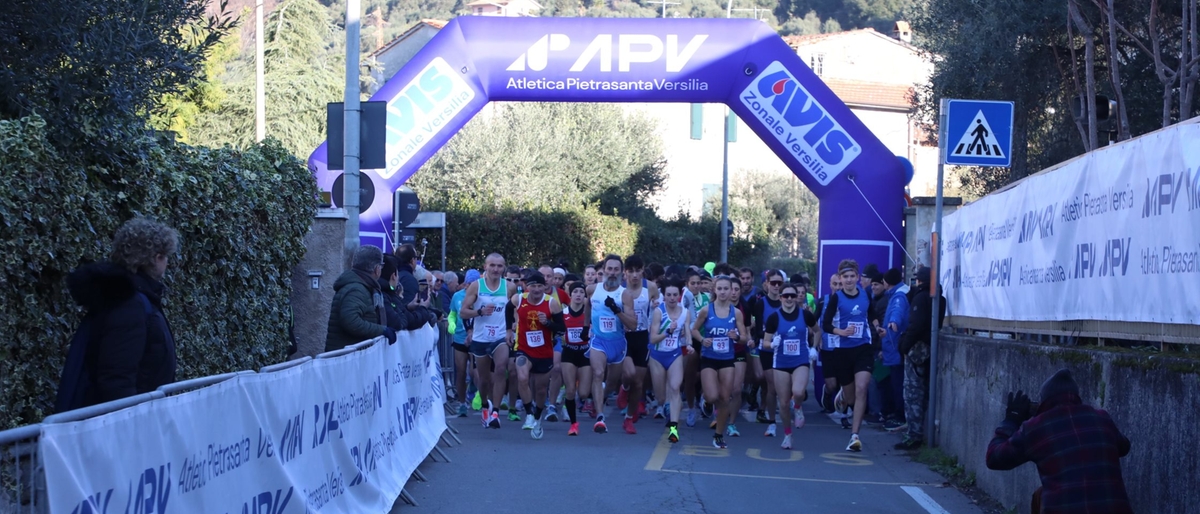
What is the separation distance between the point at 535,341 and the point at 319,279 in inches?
97.5

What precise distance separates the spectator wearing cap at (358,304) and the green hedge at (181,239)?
1.07 m

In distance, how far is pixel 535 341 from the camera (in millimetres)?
13234

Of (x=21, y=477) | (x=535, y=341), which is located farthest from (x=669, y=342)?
(x=21, y=477)

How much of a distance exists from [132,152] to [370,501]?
2552mm

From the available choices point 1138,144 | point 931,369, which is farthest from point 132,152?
point 931,369

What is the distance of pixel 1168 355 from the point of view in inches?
251

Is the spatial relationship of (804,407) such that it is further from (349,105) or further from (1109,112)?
(349,105)

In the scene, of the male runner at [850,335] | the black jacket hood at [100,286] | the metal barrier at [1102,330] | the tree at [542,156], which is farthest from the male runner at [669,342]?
the tree at [542,156]

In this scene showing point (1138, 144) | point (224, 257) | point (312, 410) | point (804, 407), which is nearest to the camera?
point (312, 410)

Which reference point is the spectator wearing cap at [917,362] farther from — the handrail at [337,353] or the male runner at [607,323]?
the handrail at [337,353]

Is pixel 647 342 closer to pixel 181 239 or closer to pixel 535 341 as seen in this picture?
pixel 535 341

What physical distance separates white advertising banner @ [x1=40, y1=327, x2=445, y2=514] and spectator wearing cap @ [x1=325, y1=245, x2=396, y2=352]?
26 centimetres

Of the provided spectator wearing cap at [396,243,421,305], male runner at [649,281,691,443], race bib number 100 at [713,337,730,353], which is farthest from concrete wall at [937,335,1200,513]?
spectator wearing cap at [396,243,421,305]

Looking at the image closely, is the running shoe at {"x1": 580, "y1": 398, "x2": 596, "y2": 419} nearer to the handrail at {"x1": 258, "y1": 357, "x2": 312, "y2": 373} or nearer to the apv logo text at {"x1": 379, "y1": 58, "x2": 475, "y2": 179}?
the apv logo text at {"x1": 379, "y1": 58, "x2": 475, "y2": 179}
